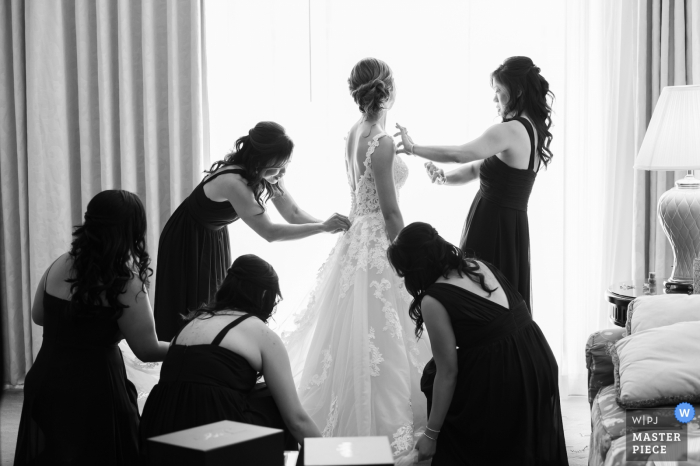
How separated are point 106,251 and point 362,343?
43.3 inches

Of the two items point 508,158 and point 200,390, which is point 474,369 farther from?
point 508,158

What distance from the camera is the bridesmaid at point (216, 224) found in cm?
274

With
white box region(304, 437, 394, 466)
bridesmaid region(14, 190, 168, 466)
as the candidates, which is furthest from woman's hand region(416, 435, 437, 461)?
bridesmaid region(14, 190, 168, 466)

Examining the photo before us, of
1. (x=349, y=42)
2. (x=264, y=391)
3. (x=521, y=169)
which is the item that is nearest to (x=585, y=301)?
(x=521, y=169)

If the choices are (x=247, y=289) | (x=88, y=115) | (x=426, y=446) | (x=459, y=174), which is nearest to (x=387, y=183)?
(x=459, y=174)

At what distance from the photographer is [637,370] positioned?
2049 millimetres

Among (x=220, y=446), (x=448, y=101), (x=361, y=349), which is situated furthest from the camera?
(x=448, y=101)

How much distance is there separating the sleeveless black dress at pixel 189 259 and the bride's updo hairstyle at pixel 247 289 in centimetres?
82

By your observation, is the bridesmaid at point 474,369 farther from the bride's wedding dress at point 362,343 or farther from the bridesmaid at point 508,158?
the bridesmaid at point 508,158

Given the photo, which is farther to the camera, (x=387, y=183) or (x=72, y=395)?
(x=387, y=183)

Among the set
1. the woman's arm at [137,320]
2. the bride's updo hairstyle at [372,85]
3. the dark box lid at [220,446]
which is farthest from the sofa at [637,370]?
the woman's arm at [137,320]

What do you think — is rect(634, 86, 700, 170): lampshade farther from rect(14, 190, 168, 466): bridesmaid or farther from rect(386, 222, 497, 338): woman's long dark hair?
rect(14, 190, 168, 466): bridesmaid

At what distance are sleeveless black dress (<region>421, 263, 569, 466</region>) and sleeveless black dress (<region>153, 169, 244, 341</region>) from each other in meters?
1.11

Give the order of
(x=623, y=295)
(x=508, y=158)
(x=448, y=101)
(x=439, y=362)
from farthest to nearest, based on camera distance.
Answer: (x=448, y=101)
(x=623, y=295)
(x=508, y=158)
(x=439, y=362)
